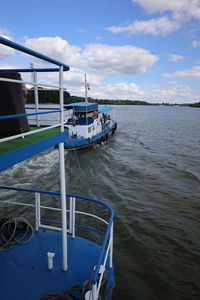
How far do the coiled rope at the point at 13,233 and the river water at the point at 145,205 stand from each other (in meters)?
3.08

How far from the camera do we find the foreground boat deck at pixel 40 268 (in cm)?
366

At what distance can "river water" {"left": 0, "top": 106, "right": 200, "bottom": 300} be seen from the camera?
20.9 ft

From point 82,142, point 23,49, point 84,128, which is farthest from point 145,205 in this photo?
point 84,128

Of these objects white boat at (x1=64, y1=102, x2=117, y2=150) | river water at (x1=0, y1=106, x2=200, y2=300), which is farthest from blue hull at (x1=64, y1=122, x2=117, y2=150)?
river water at (x1=0, y1=106, x2=200, y2=300)

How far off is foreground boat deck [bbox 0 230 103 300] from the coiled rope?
0.43 ft

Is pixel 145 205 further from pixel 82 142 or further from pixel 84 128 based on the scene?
pixel 84 128

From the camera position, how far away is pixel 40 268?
4098 mm

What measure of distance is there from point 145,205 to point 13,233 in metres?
7.54

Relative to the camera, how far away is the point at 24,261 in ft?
14.0

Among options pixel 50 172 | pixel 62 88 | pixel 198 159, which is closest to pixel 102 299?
pixel 62 88

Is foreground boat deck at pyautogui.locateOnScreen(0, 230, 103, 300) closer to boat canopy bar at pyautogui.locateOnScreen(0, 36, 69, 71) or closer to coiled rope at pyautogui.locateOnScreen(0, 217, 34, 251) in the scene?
coiled rope at pyautogui.locateOnScreen(0, 217, 34, 251)

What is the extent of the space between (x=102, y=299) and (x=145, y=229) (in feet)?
18.8

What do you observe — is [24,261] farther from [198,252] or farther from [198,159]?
[198,159]

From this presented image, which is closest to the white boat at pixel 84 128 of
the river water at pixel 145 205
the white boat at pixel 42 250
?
the river water at pixel 145 205
